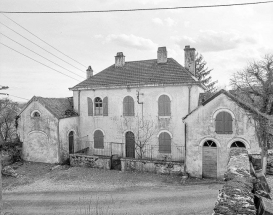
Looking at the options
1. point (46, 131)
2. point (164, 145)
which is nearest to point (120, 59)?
point (164, 145)

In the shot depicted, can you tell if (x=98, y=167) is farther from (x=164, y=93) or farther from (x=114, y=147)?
(x=164, y=93)

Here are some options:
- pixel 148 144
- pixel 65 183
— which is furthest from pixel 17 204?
pixel 148 144

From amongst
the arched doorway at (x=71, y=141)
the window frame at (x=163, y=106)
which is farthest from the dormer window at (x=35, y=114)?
the window frame at (x=163, y=106)

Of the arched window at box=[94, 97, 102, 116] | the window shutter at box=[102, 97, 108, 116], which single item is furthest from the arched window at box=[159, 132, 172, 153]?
the arched window at box=[94, 97, 102, 116]

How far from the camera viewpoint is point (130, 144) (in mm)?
21812

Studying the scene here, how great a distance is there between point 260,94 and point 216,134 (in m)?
4.34

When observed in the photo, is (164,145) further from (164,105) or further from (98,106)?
(98,106)

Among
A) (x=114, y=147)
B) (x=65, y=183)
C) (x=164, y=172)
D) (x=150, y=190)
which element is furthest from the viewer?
(x=114, y=147)

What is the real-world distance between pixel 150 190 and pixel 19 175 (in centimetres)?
1136

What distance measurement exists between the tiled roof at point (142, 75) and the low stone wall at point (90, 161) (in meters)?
7.22

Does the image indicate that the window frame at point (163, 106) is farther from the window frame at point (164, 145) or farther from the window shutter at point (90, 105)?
the window shutter at point (90, 105)

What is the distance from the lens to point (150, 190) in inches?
579

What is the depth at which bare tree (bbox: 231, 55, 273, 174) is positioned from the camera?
12977mm

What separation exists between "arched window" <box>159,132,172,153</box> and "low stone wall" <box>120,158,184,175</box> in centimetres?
283
